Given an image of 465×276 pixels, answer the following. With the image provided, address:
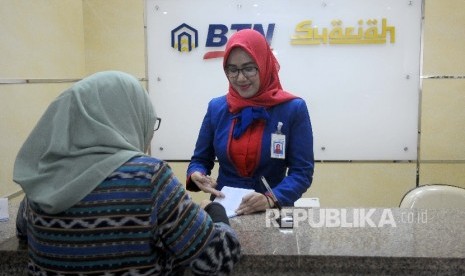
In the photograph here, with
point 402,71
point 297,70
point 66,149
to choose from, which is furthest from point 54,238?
point 402,71

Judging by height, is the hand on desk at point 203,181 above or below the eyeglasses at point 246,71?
below

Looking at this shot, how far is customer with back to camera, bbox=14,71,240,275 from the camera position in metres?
1.00

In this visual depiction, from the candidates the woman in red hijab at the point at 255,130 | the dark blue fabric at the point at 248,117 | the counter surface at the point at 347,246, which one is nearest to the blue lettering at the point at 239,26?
the woman in red hijab at the point at 255,130

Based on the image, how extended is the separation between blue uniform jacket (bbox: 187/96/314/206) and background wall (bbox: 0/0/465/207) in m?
1.46

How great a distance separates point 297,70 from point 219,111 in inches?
67.2

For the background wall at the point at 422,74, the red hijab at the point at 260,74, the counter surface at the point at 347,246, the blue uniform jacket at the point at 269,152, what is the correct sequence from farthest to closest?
the background wall at the point at 422,74, the red hijab at the point at 260,74, the blue uniform jacket at the point at 269,152, the counter surface at the point at 347,246

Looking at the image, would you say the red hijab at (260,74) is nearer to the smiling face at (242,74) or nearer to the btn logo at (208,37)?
the smiling face at (242,74)

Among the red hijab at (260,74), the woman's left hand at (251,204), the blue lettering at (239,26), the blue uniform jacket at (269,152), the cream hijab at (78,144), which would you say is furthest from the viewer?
the blue lettering at (239,26)

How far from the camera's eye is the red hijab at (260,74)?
78.5 inches

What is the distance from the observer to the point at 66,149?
100cm

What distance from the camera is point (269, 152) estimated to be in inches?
76.9

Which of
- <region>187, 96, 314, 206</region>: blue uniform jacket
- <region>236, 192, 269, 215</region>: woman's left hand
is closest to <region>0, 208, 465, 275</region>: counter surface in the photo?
<region>236, 192, 269, 215</region>: woman's left hand

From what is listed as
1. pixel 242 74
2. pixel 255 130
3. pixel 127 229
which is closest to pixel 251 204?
pixel 255 130

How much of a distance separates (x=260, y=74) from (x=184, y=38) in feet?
5.92
